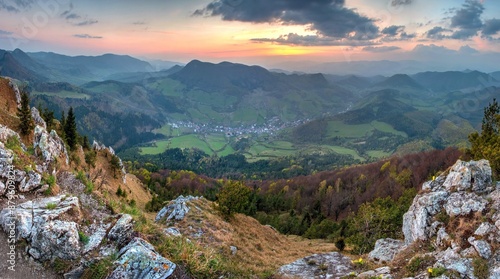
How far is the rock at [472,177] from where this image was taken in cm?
2852

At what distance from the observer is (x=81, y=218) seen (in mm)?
16047

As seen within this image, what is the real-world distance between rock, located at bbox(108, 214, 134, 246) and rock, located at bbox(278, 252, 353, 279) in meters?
14.8

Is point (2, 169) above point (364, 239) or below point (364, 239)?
above

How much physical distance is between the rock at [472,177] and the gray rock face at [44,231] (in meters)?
33.8

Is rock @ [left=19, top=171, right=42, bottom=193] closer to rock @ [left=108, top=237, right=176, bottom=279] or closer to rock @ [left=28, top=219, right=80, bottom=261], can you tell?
rock @ [left=28, top=219, right=80, bottom=261]

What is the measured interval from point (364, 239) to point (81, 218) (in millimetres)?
38771

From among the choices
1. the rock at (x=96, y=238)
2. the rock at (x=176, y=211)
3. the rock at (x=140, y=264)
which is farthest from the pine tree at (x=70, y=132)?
the rock at (x=140, y=264)

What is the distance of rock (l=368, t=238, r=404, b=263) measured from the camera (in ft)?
103

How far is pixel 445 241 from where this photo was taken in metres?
24.2

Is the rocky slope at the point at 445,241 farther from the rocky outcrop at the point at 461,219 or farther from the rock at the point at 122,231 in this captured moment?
the rock at the point at 122,231

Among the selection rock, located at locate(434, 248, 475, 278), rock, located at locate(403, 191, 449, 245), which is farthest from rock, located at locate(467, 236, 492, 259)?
rock, located at locate(403, 191, 449, 245)

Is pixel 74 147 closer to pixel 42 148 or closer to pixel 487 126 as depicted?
pixel 42 148

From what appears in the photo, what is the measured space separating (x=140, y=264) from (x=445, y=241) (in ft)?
79.2

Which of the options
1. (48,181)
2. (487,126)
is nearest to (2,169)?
(48,181)
